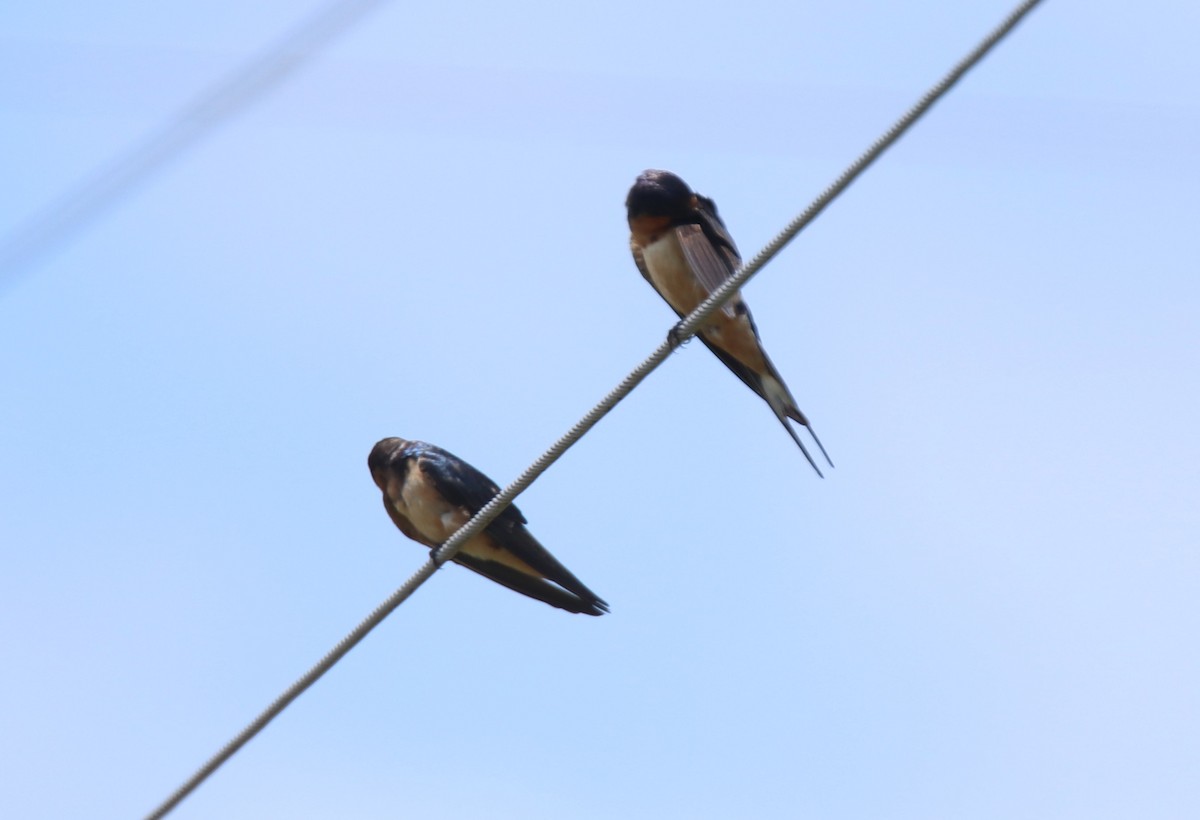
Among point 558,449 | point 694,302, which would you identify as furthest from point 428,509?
point 558,449

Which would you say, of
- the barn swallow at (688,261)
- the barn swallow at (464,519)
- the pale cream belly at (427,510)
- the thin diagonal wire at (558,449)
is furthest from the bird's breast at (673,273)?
the thin diagonal wire at (558,449)

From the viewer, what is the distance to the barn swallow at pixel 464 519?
700 centimetres

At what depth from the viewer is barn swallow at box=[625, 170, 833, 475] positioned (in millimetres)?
7480

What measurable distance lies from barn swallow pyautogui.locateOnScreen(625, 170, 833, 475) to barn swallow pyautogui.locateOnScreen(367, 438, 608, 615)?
117 centimetres

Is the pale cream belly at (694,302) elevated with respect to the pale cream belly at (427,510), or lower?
elevated

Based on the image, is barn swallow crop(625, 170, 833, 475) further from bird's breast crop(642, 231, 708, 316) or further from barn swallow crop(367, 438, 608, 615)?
barn swallow crop(367, 438, 608, 615)

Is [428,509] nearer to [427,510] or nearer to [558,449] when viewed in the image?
[427,510]

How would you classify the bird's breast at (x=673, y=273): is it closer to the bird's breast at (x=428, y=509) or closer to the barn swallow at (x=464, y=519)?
the barn swallow at (x=464, y=519)

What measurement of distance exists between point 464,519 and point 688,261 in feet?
4.76

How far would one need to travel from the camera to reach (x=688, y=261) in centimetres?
738

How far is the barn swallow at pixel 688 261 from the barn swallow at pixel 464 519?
117 cm

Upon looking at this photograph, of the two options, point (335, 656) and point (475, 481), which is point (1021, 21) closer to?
point (335, 656)

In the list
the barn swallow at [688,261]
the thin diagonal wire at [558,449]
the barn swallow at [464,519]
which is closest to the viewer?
the thin diagonal wire at [558,449]

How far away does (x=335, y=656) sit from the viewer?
4.93 metres
